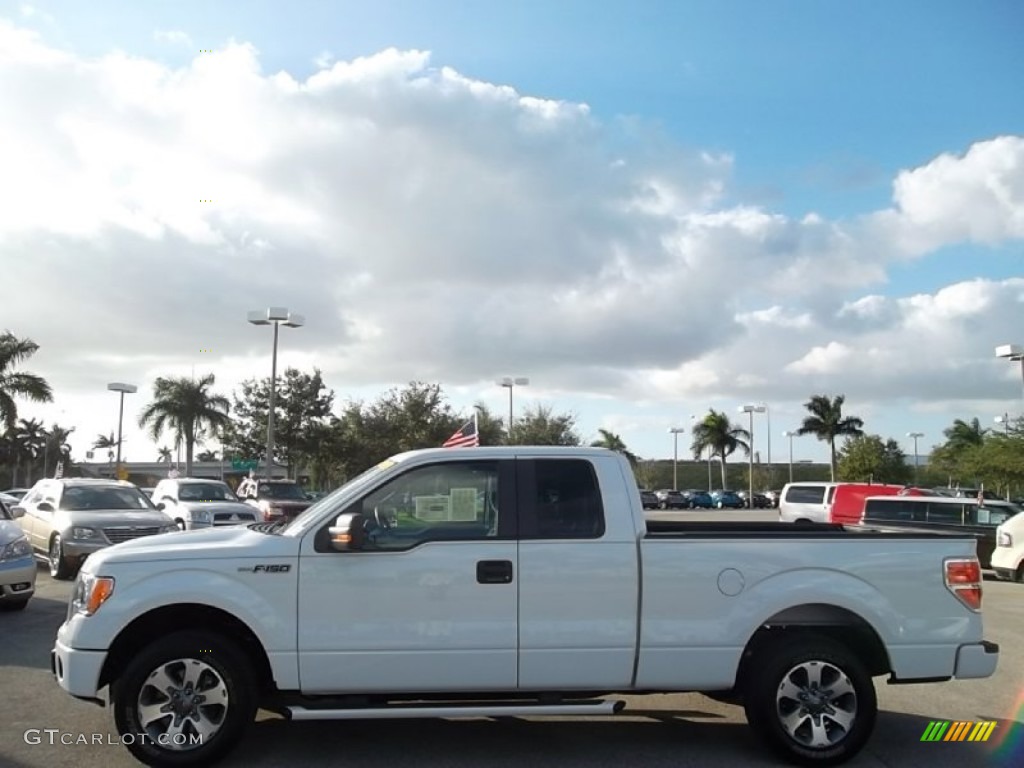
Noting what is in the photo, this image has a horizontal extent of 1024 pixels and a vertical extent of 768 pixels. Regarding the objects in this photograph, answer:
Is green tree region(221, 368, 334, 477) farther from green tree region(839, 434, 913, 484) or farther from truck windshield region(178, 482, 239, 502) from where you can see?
green tree region(839, 434, 913, 484)

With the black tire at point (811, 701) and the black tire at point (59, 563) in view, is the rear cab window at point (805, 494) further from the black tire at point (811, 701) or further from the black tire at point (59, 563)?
the black tire at point (811, 701)

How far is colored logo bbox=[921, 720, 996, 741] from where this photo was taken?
6.38 metres

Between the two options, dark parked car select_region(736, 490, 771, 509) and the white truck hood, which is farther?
dark parked car select_region(736, 490, 771, 509)

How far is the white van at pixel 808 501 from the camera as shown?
27266mm

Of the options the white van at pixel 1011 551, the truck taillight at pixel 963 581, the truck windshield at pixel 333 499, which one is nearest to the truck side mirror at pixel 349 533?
the truck windshield at pixel 333 499

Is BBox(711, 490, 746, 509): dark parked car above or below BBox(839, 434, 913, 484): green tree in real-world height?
below

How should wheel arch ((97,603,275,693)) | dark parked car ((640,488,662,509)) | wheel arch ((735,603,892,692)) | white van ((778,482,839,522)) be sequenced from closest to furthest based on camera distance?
wheel arch ((97,603,275,693)) → wheel arch ((735,603,892,692)) → white van ((778,482,839,522)) → dark parked car ((640,488,662,509))

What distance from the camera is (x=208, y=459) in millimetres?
80438

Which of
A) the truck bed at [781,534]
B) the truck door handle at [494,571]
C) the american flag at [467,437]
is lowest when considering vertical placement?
the truck door handle at [494,571]

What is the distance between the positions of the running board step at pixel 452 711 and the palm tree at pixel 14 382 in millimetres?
39255

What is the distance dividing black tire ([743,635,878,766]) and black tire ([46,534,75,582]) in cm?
1212

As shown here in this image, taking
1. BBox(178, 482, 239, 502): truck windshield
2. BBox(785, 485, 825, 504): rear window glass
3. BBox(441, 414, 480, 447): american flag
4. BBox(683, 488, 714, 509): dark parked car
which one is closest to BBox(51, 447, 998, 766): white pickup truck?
BBox(441, 414, 480, 447): american flag

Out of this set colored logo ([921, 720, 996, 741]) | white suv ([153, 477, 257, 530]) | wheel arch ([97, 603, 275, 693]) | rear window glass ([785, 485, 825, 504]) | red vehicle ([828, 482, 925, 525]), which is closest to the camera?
wheel arch ([97, 603, 275, 693])

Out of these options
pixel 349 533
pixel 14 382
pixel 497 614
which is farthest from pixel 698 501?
pixel 349 533
